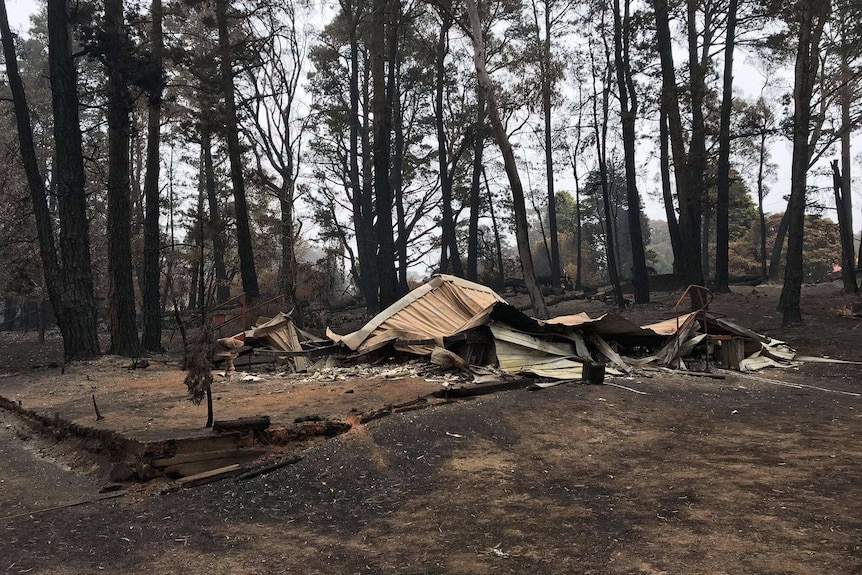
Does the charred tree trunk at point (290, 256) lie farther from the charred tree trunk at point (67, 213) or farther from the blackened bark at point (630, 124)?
the blackened bark at point (630, 124)

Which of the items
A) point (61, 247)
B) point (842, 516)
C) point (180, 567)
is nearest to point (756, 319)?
point (842, 516)

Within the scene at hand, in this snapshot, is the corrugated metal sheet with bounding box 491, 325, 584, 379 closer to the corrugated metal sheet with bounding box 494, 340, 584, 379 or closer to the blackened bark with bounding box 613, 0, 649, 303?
the corrugated metal sheet with bounding box 494, 340, 584, 379

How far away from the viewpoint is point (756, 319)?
1369cm

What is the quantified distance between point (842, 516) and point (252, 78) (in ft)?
80.5

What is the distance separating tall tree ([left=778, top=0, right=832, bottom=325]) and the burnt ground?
739 centimetres

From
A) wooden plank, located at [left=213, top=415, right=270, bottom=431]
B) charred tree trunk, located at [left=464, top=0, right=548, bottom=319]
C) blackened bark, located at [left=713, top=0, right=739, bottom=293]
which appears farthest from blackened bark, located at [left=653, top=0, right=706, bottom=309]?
wooden plank, located at [left=213, top=415, right=270, bottom=431]

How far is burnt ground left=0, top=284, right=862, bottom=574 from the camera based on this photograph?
9.11ft

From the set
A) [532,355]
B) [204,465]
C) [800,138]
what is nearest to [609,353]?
[532,355]

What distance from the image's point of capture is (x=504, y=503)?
3525 mm

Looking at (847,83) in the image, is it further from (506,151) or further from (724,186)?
(506,151)

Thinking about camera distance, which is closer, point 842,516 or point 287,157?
point 842,516

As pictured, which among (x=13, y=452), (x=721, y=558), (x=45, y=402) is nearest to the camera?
(x=721, y=558)

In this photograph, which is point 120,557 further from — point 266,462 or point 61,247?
point 61,247

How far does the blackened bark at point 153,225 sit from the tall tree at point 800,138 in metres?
14.2
